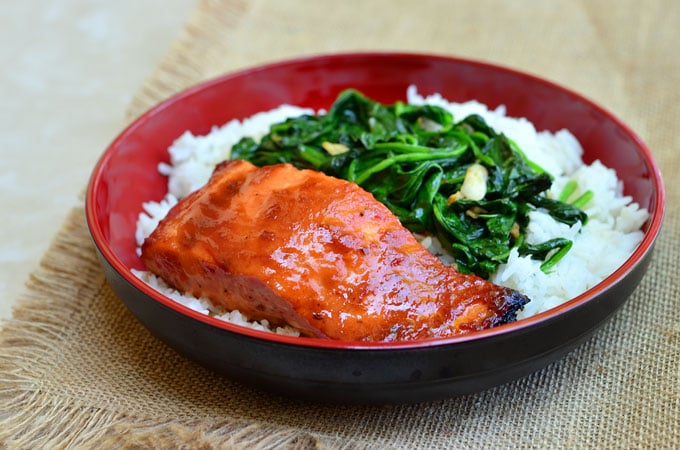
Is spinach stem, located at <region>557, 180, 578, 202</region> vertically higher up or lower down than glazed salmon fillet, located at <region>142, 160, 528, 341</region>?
higher up

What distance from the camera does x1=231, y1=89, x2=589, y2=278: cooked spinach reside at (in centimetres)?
392

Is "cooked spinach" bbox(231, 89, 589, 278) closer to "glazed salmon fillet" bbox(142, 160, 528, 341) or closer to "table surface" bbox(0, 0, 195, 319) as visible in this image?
"glazed salmon fillet" bbox(142, 160, 528, 341)

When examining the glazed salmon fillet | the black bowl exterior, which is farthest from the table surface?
the black bowl exterior

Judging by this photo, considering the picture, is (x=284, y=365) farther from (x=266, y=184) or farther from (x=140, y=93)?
(x=140, y=93)

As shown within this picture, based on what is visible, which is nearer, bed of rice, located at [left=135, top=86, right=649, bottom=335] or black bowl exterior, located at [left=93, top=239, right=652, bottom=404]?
black bowl exterior, located at [left=93, top=239, right=652, bottom=404]

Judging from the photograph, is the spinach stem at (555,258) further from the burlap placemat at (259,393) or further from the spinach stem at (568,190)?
the spinach stem at (568,190)

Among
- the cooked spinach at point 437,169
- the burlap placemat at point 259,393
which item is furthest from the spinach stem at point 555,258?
the burlap placemat at point 259,393

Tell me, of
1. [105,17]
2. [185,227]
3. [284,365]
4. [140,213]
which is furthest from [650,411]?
[105,17]

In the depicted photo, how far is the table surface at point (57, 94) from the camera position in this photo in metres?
5.20

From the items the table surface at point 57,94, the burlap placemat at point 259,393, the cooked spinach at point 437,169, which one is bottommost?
the table surface at point 57,94

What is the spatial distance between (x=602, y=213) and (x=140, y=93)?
140 inches

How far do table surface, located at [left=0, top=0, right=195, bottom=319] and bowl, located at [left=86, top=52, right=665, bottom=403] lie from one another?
0.88 m

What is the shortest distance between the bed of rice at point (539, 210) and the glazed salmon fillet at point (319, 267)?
0.78 ft

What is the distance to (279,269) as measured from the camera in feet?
11.0
